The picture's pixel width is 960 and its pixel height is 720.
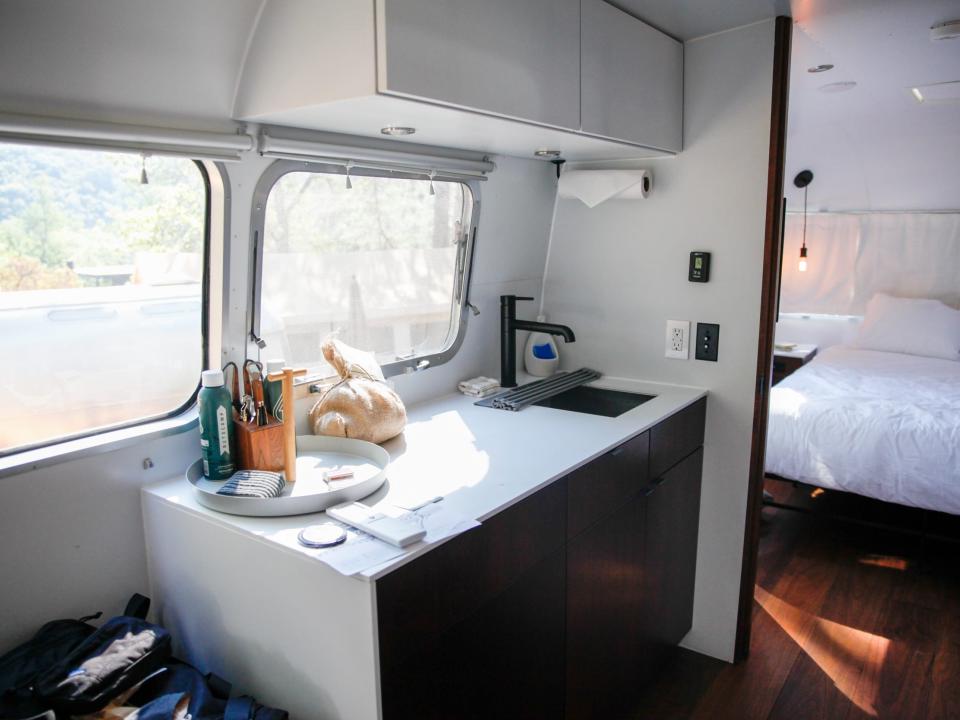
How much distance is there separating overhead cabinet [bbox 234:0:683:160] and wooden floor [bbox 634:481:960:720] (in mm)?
1779

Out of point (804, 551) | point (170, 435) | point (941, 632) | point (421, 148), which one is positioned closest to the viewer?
point (170, 435)

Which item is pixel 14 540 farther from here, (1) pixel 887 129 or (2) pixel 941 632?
(1) pixel 887 129

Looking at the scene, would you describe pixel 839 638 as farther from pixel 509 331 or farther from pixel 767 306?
pixel 509 331

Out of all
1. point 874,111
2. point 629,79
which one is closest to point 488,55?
point 629,79

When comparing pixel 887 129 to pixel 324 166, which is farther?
pixel 887 129

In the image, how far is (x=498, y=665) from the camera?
155 centimetres

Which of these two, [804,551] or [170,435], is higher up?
[170,435]

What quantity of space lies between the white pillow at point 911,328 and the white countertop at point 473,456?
3.04 m

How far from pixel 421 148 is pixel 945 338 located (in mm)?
4063

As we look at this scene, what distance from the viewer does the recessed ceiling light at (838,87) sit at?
356cm

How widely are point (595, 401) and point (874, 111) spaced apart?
3.28 metres

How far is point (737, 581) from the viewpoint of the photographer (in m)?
2.49

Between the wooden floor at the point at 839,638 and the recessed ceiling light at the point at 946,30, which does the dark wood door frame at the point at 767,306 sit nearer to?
the wooden floor at the point at 839,638

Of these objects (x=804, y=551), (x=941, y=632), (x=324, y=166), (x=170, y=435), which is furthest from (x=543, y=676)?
(x=804, y=551)
